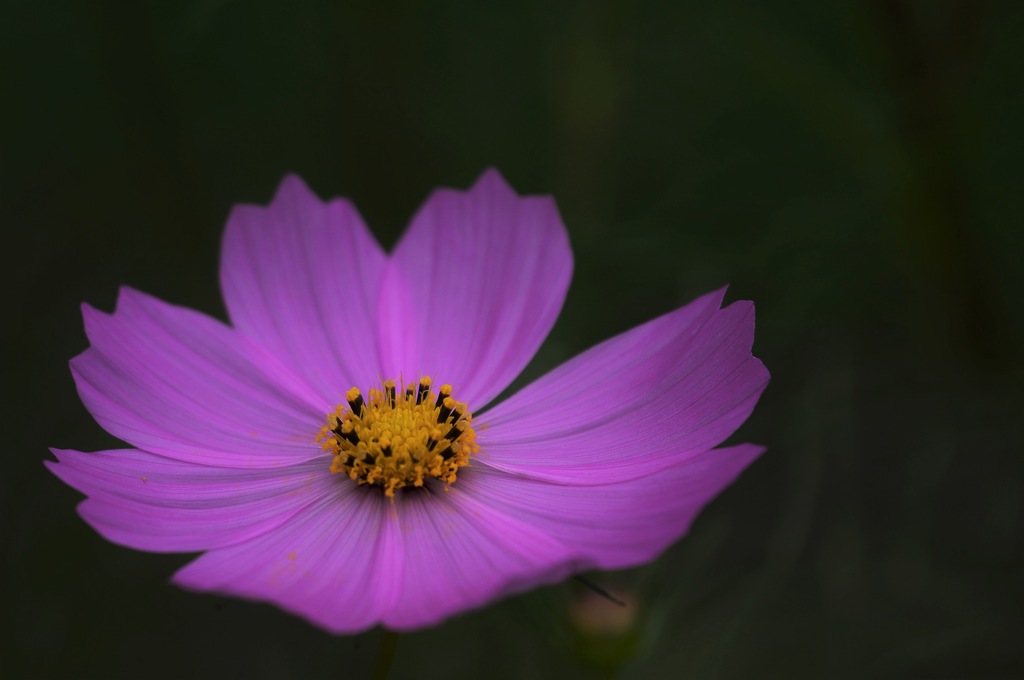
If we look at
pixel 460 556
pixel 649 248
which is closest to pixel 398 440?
pixel 460 556

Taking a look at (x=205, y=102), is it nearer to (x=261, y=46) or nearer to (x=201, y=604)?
(x=261, y=46)

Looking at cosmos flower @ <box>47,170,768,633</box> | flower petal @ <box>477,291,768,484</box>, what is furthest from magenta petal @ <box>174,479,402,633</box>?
flower petal @ <box>477,291,768,484</box>

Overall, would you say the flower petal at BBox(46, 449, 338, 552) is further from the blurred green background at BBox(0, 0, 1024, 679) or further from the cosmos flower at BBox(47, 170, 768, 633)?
the blurred green background at BBox(0, 0, 1024, 679)

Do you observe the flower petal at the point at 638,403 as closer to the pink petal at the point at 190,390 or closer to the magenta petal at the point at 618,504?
the magenta petal at the point at 618,504

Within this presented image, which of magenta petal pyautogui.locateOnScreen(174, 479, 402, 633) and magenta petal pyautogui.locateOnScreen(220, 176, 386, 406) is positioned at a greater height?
magenta petal pyautogui.locateOnScreen(220, 176, 386, 406)

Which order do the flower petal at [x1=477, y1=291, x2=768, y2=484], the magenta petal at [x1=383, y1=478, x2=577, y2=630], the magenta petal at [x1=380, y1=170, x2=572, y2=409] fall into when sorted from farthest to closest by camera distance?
the magenta petal at [x1=380, y1=170, x2=572, y2=409]
the flower petal at [x1=477, y1=291, x2=768, y2=484]
the magenta petal at [x1=383, y1=478, x2=577, y2=630]

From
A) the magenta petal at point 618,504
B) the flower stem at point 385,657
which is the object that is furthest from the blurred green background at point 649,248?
the flower stem at point 385,657

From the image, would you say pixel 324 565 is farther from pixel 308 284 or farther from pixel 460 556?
pixel 308 284
